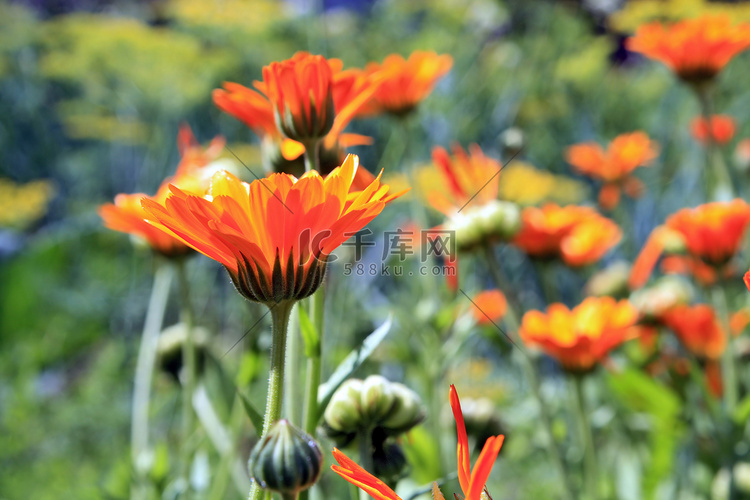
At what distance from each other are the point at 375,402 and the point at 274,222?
0.12 m

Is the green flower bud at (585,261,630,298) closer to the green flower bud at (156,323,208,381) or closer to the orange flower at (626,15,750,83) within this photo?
the orange flower at (626,15,750,83)

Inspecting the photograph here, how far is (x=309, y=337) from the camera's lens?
28 cm

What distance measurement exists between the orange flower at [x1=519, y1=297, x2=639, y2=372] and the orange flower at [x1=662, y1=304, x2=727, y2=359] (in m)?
0.12

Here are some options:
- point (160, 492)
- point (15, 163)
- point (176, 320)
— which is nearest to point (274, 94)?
point (160, 492)

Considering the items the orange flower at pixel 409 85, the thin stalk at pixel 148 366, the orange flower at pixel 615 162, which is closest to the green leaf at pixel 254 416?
the thin stalk at pixel 148 366

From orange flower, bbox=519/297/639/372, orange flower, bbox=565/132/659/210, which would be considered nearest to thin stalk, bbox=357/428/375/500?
orange flower, bbox=519/297/639/372

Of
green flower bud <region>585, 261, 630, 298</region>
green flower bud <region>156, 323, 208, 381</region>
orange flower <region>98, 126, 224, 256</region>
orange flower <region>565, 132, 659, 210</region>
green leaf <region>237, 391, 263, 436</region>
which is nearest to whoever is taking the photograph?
green leaf <region>237, 391, 263, 436</region>

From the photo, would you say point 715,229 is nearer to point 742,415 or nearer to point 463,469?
point 742,415

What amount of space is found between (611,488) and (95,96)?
321 centimetres

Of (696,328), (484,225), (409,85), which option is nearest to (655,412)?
(696,328)

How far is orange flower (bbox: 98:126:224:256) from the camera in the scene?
380 millimetres

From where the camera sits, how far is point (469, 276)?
1.00 metres

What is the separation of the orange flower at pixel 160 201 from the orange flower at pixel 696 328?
510mm

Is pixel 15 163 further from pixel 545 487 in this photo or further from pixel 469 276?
pixel 545 487
